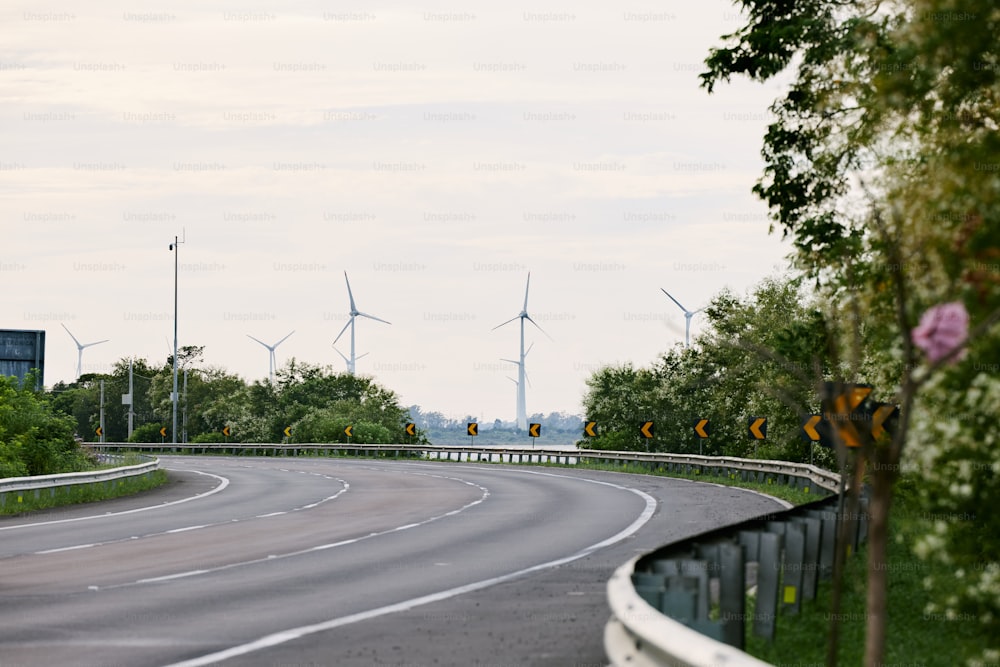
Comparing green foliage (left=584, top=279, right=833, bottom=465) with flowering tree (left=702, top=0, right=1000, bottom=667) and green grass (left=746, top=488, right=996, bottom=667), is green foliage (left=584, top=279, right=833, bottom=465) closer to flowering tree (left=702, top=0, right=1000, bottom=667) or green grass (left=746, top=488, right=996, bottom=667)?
green grass (left=746, top=488, right=996, bottom=667)

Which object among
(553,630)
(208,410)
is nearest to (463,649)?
(553,630)

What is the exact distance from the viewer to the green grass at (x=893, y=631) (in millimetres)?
11688

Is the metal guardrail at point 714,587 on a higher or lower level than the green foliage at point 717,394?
lower

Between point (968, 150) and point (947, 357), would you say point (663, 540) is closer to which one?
point (968, 150)

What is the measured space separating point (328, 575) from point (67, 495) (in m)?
17.4

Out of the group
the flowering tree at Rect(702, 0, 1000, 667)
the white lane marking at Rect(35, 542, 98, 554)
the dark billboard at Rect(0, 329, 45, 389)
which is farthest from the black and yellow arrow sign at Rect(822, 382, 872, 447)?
the dark billboard at Rect(0, 329, 45, 389)

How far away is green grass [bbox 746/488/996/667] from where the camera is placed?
460 inches

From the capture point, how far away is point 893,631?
1399 centimetres

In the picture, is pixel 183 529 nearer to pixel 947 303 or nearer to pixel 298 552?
pixel 298 552

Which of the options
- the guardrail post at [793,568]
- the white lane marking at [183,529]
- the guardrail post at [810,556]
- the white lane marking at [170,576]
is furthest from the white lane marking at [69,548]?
the guardrail post at [793,568]

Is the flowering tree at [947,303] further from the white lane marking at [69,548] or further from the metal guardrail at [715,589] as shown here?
the white lane marking at [69,548]

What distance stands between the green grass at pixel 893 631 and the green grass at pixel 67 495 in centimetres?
1887

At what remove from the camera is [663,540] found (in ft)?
75.5

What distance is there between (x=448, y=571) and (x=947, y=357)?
38.6 ft
